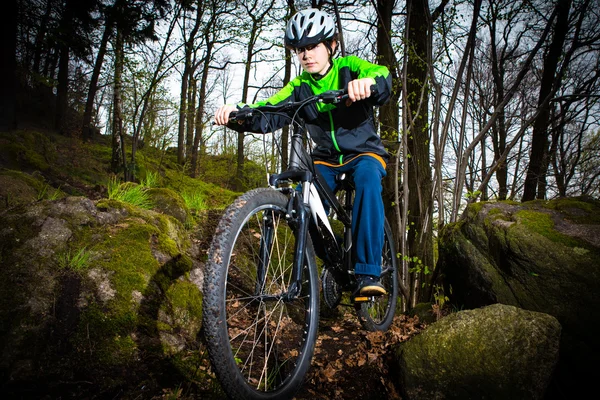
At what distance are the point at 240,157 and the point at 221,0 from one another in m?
8.67

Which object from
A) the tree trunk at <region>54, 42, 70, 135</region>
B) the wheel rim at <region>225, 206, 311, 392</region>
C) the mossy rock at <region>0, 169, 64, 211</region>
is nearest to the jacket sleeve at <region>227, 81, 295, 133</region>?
the wheel rim at <region>225, 206, 311, 392</region>

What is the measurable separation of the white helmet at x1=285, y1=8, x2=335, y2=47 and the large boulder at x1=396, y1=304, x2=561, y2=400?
2.19m

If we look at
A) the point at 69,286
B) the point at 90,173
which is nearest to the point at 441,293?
the point at 69,286

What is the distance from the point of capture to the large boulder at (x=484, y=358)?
6.18 ft

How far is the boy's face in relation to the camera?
94.5 inches

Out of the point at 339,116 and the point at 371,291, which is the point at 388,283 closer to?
the point at 371,291

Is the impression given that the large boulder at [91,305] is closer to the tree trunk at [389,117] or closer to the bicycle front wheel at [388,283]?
the bicycle front wheel at [388,283]

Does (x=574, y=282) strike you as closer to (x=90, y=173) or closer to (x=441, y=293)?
(x=441, y=293)

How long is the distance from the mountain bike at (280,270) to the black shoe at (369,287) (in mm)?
94

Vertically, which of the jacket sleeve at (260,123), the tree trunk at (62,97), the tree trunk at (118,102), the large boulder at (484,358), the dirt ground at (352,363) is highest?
the tree trunk at (62,97)

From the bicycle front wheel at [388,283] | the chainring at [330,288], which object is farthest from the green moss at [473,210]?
the chainring at [330,288]

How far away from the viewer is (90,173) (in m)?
10.1

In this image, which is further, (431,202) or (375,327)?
(431,202)

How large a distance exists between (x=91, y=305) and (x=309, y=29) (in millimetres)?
2392
